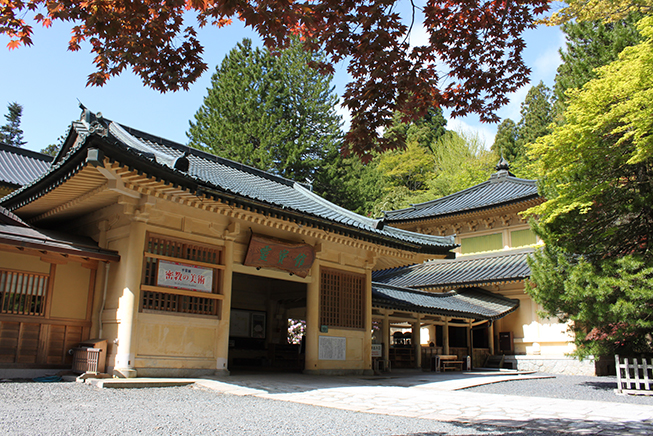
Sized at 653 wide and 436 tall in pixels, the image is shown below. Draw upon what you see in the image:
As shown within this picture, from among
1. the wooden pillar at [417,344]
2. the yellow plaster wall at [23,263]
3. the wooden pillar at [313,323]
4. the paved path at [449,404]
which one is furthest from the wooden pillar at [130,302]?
the wooden pillar at [417,344]

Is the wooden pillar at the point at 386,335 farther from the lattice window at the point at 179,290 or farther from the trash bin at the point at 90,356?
the trash bin at the point at 90,356

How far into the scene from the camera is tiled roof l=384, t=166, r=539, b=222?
20000 mm

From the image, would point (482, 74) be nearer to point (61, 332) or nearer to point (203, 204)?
point (203, 204)

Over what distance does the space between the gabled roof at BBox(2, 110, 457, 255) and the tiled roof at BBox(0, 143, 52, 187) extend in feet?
16.0

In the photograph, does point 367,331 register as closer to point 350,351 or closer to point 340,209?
point 350,351

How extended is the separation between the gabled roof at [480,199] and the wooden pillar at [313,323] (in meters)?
9.12

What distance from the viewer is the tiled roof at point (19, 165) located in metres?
14.7

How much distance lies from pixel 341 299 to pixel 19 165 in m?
12.0

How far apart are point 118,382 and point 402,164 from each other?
32.3 m

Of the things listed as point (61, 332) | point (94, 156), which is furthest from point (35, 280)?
point (94, 156)

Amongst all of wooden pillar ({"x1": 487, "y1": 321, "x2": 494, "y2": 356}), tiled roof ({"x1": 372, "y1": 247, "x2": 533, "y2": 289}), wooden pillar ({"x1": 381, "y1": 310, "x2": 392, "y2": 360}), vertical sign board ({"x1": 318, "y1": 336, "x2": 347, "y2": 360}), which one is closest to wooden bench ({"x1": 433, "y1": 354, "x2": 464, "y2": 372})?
wooden pillar ({"x1": 381, "y1": 310, "x2": 392, "y2": 360})

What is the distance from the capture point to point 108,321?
30.1 ft

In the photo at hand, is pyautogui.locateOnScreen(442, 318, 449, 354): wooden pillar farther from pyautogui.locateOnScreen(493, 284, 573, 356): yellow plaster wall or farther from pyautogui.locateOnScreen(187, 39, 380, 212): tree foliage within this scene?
pyautogui.locateOnScreen(187, 39, 380, 212): tree foliage

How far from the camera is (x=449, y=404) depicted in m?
7.63
